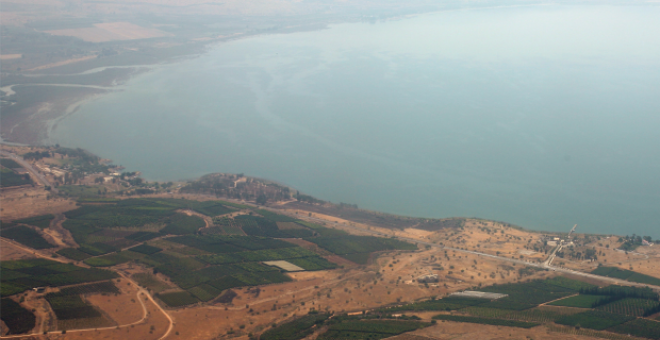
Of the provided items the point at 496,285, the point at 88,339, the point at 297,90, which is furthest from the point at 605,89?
the point at 88,339

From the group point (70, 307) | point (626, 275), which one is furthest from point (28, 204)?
point (626, 275)

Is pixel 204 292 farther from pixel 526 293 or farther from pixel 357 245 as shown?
pixel 526 293

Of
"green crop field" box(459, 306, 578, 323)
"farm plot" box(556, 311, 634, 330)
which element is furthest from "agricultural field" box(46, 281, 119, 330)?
"farm plot" box(556, 311, 634, 330)

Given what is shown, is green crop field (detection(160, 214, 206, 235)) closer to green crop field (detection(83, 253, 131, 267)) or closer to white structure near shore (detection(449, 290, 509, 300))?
green crop field (detection(83, 253, 131, 267))

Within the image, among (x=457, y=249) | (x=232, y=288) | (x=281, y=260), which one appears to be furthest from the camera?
(x=457, y=249)

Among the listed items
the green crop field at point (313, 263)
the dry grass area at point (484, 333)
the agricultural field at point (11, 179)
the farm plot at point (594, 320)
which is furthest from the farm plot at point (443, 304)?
the agricultural field at point (11, 179)

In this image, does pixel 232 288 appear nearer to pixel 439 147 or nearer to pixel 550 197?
pixel 550 197

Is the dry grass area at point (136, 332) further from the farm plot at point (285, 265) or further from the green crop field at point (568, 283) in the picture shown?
the green crop field at point (568, 283)
